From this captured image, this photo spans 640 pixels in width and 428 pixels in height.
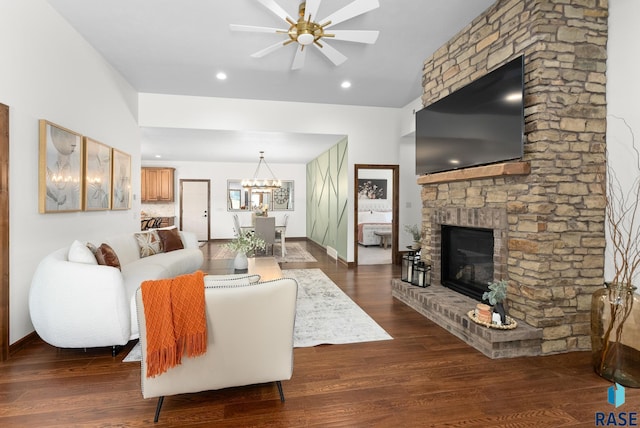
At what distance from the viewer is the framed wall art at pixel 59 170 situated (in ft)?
9.86

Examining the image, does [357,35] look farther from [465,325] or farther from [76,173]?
[76,173]

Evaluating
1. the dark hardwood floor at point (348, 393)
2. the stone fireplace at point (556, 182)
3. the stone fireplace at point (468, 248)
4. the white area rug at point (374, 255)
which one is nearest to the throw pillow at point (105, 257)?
the dark hardwood floor at point (348, 393)

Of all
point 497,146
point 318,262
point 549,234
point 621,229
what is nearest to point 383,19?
point 497,146

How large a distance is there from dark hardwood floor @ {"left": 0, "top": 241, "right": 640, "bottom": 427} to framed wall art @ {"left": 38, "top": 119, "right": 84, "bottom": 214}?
54.3 inches

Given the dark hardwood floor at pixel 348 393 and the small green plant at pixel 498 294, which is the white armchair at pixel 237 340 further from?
the small green plant at pixel 498 294

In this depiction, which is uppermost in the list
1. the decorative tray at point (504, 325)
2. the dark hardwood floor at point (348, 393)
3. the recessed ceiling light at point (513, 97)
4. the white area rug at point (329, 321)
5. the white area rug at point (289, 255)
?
the recessed ceiling light at point (513, 97)

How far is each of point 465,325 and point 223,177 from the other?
887 cm

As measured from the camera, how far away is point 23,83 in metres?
2.77

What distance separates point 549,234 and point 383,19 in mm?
2569

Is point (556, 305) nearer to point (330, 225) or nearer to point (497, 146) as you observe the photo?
point (497, 146)

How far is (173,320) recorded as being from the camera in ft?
5.45

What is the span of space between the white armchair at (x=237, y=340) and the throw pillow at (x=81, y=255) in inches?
57.0

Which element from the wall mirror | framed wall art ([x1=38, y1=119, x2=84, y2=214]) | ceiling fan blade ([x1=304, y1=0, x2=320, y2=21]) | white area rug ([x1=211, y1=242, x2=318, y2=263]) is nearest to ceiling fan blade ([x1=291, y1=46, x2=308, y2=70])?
ceiling fan blade ([x1=304, y1=0, x2=320, y2=21])

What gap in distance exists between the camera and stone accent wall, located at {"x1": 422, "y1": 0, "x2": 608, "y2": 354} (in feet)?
8.50
